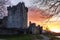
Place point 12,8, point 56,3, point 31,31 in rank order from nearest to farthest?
point 56,3 → point 31,31 → point 12,8

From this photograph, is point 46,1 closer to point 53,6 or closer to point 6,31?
point 53,6

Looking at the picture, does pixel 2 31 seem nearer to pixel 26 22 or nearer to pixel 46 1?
pixel 26 22

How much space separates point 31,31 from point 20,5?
8475 millimetres

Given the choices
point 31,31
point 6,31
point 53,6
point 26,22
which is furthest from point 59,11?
point 26,22

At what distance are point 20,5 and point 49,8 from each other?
1743 inches

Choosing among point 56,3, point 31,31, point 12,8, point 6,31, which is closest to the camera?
point 56,3

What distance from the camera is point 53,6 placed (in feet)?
73.5

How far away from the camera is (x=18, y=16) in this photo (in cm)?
6856

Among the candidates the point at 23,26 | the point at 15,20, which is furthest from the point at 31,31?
the point at 15,20

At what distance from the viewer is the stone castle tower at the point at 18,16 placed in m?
67.4

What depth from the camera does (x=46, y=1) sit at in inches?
917

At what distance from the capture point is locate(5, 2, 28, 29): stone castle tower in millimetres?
67438

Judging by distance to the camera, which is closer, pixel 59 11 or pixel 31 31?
pixel 59 11

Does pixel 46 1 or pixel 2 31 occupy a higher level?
pixel 46 1
